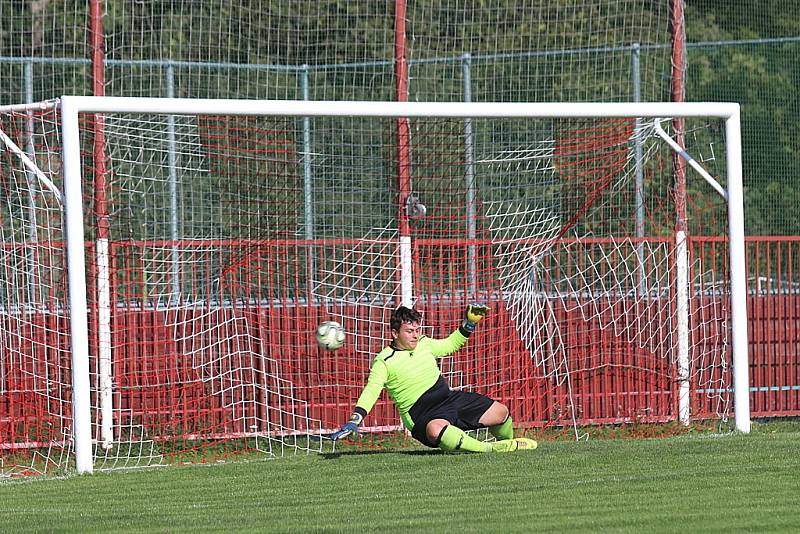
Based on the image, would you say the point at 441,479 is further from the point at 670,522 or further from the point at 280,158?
the point at 280,158

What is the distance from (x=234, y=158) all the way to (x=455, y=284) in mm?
2369

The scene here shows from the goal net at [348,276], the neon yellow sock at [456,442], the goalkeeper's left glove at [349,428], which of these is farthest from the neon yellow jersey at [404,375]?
the goal net at [348,276]

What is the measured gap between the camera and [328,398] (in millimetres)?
12750

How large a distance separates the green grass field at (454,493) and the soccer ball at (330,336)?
0.95m

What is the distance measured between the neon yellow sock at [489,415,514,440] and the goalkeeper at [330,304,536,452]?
26 millimetres

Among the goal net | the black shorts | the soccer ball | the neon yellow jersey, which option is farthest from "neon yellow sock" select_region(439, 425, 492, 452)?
the goal net

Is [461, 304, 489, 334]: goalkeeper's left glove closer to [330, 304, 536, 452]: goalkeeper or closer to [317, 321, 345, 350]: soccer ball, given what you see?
[330, 304, 536, 452]: goalkeeper

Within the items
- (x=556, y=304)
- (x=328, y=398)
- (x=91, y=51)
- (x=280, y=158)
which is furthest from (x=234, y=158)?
(x=556, y=304)

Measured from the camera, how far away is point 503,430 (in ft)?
37.0

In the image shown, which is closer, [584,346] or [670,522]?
[670,522]

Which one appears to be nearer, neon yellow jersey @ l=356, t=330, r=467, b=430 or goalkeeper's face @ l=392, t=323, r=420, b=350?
neon yellow jersey @ l=356, t=330, r=467, b=430

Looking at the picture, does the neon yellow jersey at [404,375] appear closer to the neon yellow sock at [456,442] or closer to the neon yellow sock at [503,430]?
the neon yellow sock at [456,442]

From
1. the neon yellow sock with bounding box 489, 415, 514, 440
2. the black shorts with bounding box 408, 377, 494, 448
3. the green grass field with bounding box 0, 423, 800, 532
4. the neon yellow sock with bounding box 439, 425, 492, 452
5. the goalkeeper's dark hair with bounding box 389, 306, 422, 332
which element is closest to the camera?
the green grass field with bounding box 0, 423, 800, 532

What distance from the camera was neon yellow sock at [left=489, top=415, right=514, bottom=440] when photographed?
11.2 m
